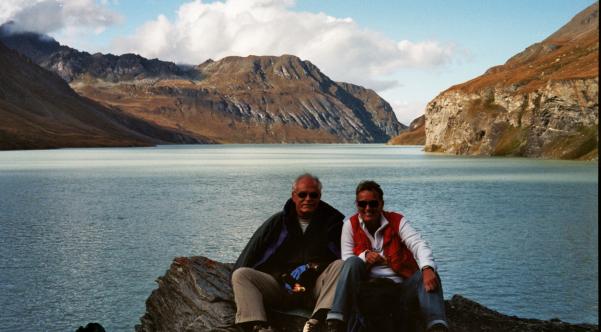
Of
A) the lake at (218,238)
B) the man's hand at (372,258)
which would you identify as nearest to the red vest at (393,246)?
the man's hand at (372,258)

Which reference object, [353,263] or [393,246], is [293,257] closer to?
[353,263]

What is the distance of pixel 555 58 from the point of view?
169125 mm

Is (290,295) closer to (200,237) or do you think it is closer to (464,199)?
(200,237)

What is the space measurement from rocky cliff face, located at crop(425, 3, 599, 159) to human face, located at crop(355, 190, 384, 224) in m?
100

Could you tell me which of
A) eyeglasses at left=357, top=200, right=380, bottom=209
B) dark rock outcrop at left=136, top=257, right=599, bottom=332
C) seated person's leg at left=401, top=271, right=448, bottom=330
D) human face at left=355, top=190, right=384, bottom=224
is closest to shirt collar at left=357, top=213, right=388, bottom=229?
human face at left=355, top=190, right=384, bottom=224

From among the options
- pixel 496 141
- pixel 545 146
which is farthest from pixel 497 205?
pixel 496 141

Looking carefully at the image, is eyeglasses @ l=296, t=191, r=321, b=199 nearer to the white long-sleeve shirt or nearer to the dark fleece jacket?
the dark fleece jacket

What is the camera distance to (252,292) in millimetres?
10797

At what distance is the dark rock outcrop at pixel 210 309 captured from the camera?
483 inches

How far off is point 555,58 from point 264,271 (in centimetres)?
17428

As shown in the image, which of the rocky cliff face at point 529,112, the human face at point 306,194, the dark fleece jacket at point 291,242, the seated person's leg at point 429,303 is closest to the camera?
the seated person's leg at point 429,303

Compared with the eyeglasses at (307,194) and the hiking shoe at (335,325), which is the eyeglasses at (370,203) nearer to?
the eyeglasses at (307,194)

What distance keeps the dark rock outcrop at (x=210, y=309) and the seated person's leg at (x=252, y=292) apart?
0.80 meters

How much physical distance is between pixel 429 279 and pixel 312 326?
2042 millimetres
